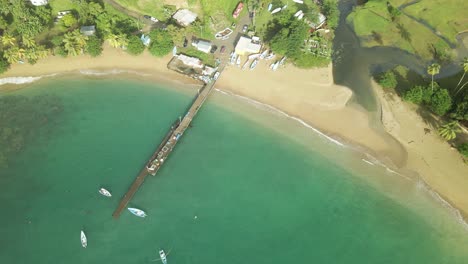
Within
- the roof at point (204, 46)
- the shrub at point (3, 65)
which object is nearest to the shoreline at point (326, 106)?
the shrub at point (3, 65)

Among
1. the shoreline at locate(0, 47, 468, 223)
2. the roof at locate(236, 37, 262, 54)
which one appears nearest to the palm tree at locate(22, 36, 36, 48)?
the shoreline at locate(0, 47, 468, 223)

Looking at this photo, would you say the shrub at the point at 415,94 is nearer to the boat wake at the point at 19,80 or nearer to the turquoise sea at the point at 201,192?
the turquoise sea at the point at 201,192

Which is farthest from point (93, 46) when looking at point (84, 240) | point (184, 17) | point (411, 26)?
point (411, 26)

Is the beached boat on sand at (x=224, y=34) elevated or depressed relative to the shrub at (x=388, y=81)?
depressed

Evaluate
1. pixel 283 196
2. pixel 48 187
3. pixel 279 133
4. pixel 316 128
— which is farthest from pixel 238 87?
pixel 48 187

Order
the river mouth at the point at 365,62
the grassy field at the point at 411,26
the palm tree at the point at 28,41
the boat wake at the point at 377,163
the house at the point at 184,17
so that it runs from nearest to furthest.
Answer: the boat wake at the point at 377,163 < the palm tree at the point at 28,41 < the river mouth at the point at 365,62 < the house at the point at 184,17 < the grassy field at the point at 411,26

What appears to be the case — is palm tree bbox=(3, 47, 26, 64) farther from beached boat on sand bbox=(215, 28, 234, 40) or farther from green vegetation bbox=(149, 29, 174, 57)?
beached boat on sand bbox=(215, 28, 234, 40)

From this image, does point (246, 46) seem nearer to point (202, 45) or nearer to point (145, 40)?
point (202, 45)

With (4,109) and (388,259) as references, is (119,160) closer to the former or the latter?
(4,109)
